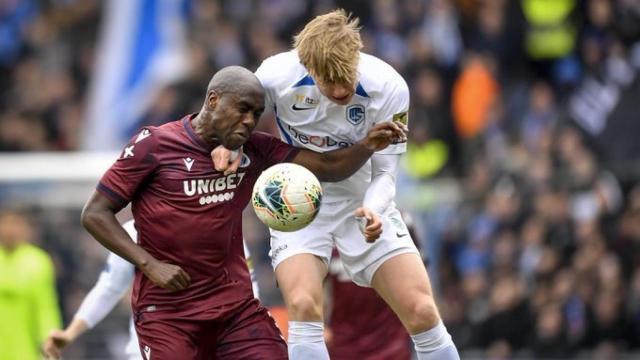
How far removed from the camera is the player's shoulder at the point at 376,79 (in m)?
9.70

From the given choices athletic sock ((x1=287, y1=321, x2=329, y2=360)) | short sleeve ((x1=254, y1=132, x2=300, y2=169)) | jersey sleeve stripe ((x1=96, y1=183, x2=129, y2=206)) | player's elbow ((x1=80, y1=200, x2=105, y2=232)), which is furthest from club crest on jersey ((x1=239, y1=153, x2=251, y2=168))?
athletic sock ((x1=287, y1=321, x2=329, y2=360))

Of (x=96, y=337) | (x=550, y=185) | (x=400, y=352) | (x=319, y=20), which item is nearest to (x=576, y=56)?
(x=550, y=185)

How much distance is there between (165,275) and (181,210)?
40 cm

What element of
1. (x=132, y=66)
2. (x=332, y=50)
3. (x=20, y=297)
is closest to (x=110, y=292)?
(x=332, y=50)

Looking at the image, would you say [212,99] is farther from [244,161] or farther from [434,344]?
[434,344]

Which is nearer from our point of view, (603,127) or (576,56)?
(603,127)

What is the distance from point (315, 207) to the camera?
916 centimetres

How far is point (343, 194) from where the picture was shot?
10.1 metres

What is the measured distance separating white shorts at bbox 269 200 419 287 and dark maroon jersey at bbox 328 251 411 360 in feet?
5.55

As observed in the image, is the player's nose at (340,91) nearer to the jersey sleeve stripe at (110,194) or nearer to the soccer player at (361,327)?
the jersey sleeve stripe at (110,194)

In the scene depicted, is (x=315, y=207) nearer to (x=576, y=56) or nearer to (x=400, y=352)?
(x=400, y=352)

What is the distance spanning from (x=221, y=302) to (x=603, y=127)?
8517 mm

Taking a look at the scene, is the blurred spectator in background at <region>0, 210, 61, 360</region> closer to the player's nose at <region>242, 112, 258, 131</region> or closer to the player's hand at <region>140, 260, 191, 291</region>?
the player's hand at <region>140, 260, 191, 291</region>

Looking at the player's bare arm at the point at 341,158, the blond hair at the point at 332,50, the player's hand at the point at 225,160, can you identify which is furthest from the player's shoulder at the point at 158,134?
the blond hair at the point at 332,50
